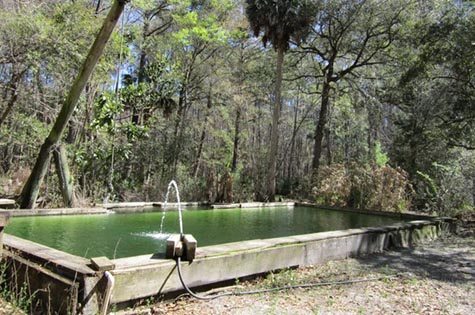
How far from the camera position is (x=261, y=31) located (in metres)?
20.7

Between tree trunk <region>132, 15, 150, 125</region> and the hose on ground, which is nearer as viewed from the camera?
the hose on ground

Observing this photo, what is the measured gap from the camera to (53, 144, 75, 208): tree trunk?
35.8 feet

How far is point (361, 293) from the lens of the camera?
17.1 ft

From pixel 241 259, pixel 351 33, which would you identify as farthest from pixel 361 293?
pixel 351 33

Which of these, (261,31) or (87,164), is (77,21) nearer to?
(87,164)

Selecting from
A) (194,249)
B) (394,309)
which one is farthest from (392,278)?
(194,249)

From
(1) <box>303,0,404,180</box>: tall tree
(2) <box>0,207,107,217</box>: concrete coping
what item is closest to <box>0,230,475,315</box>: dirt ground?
(2) <box>0,207,107,217</box>: concrete coping

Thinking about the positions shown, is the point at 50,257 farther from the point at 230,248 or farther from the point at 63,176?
the point at 63,176

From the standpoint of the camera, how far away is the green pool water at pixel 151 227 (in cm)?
695

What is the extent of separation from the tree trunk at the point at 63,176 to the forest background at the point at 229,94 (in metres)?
0.06

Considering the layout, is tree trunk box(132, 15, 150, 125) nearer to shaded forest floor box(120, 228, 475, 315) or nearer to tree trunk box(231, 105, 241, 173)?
tree trunk box(231, 105, 241, 173)

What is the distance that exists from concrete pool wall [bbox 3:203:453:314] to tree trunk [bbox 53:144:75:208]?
5944 millimetres

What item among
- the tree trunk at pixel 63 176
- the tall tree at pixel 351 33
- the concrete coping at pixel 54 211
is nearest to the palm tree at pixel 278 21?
the tall tree at pixel 351 33

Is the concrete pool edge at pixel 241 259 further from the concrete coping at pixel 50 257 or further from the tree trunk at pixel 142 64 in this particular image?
the tree trunk at pixel 142 64
